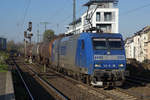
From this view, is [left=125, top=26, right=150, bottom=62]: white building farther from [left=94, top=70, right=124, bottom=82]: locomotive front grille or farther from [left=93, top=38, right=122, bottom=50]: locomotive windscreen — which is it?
[left=94, top=70, right=124, bottom=82]: locomotive front grille

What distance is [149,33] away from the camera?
41594 millimetres

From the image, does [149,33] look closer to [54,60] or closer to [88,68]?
[54,60]

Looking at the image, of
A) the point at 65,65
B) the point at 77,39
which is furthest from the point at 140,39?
the point at 77,39

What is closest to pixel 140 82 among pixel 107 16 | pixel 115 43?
pixel 115 43

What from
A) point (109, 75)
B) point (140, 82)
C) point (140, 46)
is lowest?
point (140, 82)

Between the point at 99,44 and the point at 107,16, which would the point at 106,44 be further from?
the point at 107,16

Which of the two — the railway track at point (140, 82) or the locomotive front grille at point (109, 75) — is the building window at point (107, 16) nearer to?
the railway track at point (140, 82)

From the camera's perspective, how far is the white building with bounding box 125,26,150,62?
43.1m

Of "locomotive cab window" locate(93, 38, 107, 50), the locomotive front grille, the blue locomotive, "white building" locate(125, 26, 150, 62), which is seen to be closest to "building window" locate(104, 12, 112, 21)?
"white building" locate(125, 26, 150, 62)

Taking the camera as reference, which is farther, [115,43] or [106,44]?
[115,43]

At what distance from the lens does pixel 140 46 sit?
155ft

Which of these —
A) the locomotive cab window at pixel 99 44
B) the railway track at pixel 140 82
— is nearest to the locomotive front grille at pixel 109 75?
the locomotive cab window at pixel 99 44

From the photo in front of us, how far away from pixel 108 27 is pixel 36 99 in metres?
48.1

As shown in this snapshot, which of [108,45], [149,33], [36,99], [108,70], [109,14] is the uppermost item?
[109,14]
